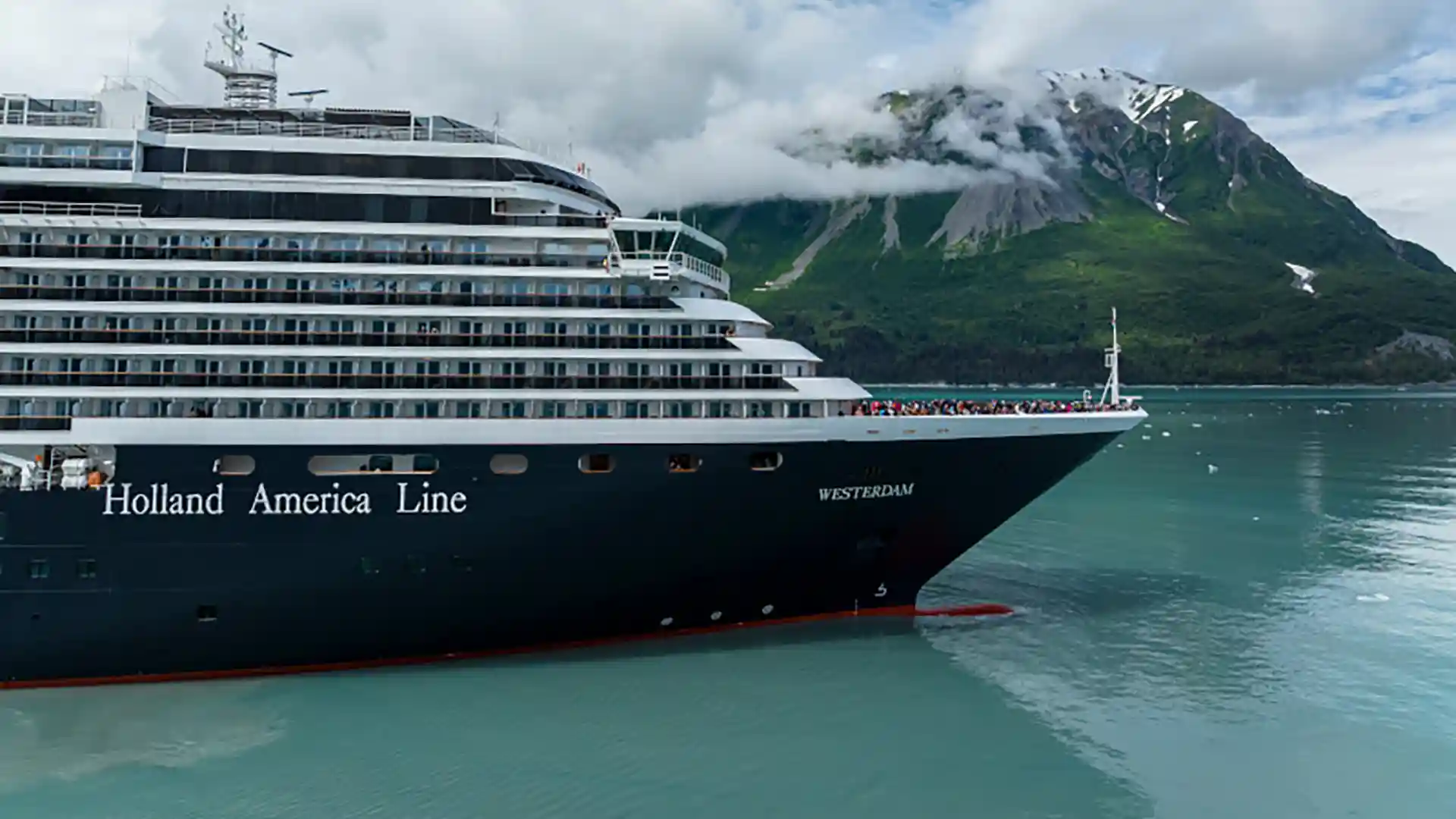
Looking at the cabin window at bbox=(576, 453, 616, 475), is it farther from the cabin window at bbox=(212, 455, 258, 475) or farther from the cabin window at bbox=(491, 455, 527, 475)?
the cabin window at bbox=(212, 455, 258, 475)

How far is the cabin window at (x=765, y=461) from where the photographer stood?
18.1 meters

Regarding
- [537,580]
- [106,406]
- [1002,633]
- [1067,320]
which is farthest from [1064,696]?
[1067,320]

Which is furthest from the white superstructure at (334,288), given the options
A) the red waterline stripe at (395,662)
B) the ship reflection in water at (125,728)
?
the ship reflection in water at (125,728)

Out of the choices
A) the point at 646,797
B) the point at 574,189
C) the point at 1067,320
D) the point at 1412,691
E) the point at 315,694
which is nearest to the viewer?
the point at 646,797

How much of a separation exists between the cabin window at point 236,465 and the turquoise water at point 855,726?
12.9ft

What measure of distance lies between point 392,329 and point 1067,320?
609 feet

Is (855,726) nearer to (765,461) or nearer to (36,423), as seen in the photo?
(765,461)

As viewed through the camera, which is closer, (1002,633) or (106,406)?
(106,406)

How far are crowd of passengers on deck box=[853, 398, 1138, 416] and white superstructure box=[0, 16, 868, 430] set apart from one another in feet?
3.40

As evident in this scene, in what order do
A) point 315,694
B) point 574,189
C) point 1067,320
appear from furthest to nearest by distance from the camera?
point 1067,320, point 574,189, point 315,694

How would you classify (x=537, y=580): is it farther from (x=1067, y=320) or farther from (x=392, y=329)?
(x=1067, y=320)

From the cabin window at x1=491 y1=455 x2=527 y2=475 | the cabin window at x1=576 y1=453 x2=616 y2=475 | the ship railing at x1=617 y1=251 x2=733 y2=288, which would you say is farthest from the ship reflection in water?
the ship railing at x1=617 y1=251 x2=733 y2=288

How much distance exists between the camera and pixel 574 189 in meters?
20.6

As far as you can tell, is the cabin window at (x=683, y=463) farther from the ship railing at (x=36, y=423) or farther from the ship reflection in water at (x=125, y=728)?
the ship railing at (x=36, y=423)
